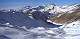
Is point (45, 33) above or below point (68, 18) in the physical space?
below

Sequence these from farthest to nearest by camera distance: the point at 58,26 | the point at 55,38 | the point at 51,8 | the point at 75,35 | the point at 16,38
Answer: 1. the point at 51,8
2. the point at 58,26
3. the point at 75,35
4. the point at 55,38
5. the point at 16,38

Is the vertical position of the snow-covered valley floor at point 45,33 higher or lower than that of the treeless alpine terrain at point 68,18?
lower

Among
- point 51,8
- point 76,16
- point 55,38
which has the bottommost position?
point 55,38

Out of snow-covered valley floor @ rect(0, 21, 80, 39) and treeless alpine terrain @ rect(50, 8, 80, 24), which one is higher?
treeless alpine terrain @ rect(50, 8, 80, 24)

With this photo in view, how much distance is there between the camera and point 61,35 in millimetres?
13969

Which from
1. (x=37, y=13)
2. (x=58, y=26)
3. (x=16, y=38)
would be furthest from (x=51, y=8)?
(x=16, y=38)

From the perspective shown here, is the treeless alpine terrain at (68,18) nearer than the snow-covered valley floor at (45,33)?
No

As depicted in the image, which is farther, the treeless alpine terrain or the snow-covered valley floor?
the treeless alpine terrain

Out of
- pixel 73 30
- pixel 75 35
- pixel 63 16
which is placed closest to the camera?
pixel 75 35

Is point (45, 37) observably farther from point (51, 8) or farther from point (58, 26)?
point (51, 8)

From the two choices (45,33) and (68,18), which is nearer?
(45,33)

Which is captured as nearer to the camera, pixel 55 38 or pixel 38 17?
pixel 55 38

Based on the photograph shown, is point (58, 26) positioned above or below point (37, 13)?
below

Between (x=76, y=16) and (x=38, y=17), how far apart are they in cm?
453
